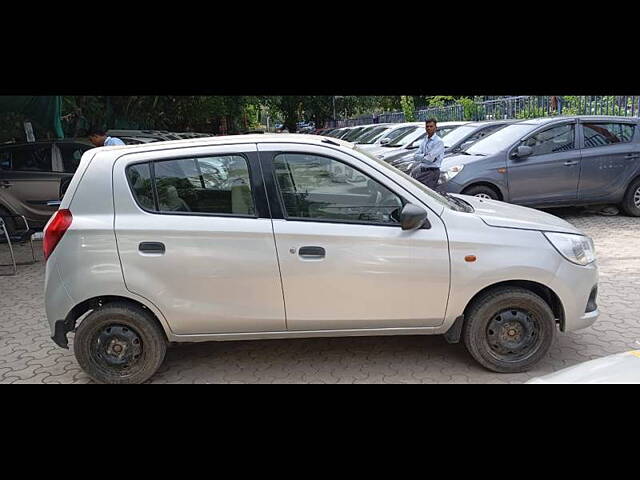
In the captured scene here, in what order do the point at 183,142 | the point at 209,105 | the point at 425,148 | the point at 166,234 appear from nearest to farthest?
the point at 166,234, the point at 183,142, the point at 425,148, the point at 209,105

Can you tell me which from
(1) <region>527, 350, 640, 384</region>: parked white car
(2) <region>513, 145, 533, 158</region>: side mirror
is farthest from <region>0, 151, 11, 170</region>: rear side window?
(1) <region>527, 350, 640, 384</region>: parked white car

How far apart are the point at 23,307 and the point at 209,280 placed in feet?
10.3

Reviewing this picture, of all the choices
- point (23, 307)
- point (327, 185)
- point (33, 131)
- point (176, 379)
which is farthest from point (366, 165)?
point (33, 131)

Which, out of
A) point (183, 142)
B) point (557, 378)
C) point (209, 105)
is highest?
point (209, 105)

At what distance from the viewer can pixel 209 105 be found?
879 inches

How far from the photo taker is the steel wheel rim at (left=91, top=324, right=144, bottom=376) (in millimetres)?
3486

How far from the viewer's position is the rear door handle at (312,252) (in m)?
3.35

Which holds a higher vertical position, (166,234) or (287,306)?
(166,234)

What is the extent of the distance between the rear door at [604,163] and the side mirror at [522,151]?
95cm

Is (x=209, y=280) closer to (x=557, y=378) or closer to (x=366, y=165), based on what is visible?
(x=366, y=165)

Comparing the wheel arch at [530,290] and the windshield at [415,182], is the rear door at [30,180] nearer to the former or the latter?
the windshield at [415,182]

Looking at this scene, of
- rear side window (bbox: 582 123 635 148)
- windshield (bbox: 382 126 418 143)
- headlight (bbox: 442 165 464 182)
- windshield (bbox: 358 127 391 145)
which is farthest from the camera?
windshield (bbox: 358 127 391 145)

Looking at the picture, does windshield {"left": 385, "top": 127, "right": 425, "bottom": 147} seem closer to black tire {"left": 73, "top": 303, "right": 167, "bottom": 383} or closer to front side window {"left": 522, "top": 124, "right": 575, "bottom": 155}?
front side window {"left": 522, "top": 124, "right": 575, "bottom": 155}

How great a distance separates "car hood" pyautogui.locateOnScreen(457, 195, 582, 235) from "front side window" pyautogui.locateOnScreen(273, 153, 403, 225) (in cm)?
70
